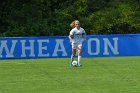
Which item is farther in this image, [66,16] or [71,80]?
[66,16]

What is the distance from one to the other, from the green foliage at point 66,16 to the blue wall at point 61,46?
453 inches

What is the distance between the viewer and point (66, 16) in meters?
42.5

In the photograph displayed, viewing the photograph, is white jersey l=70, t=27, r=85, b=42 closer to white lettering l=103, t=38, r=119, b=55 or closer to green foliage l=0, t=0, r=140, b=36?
white lettering l=103, t=38, r=119, b=55

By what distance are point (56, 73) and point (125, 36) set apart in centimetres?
1173

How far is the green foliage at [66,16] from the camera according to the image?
40141mm

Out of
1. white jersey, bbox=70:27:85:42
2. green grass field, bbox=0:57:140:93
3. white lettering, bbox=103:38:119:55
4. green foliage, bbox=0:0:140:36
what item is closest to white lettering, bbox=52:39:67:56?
white lettering, bbox=103:38:119:55

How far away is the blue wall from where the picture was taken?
2697cm

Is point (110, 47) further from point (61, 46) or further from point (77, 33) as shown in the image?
point (77, 33)

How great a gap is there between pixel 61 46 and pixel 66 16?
15.0 m

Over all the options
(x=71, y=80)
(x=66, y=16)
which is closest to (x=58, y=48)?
(x=71, y=80)

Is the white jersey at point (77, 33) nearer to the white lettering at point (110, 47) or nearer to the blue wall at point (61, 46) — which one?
the blue wall at point (61, 46)

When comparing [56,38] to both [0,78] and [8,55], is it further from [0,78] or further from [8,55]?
[0,78]

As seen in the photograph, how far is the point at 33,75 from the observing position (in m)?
17.0

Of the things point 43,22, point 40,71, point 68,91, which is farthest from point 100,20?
point 68,91
